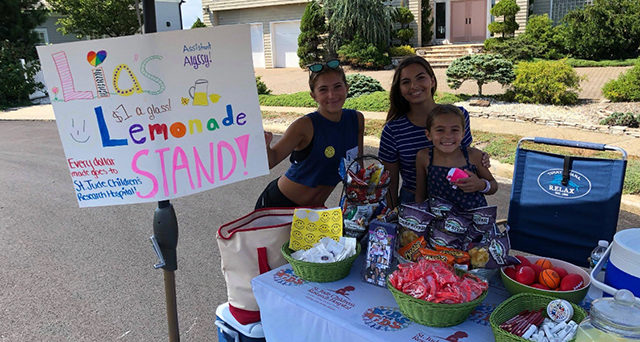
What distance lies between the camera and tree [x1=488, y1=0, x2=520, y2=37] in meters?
18.5

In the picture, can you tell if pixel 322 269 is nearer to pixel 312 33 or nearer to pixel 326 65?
pixel 326 65

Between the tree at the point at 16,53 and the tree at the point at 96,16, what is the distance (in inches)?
311

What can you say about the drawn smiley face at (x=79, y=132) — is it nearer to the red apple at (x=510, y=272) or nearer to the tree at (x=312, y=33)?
the red apple at (x=510, y=272)

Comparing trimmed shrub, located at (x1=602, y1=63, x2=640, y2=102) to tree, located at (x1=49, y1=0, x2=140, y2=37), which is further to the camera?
tree, located at (x1=49, y1=0, x2=140, y2=37)

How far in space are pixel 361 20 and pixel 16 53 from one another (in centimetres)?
1283

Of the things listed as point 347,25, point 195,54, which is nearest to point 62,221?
point 195,54

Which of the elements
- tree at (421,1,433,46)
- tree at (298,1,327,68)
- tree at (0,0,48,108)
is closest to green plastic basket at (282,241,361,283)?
tree at (0,0,48,108)

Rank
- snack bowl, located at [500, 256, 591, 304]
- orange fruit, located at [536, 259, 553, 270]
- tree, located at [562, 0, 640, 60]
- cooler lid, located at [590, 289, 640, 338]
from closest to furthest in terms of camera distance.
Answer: cooler lid, located at [590, 289, 640, 338] → snack bowl, located at [500, 256, 591, 304] → orange fruit, located at [536, 259, 553, 270] → tree, located at [562, 0, 640, 60]

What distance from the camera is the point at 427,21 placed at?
70.3ft

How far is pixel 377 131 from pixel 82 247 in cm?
578

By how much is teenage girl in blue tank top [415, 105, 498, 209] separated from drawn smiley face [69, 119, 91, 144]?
1.56 meters

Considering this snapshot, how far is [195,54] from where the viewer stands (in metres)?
1.95

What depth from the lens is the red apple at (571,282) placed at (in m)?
1.78

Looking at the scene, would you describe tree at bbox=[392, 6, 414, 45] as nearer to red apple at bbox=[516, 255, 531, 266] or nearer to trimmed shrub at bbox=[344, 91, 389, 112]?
trimmed shrub at bbox=[344, 91, 389, 112]
